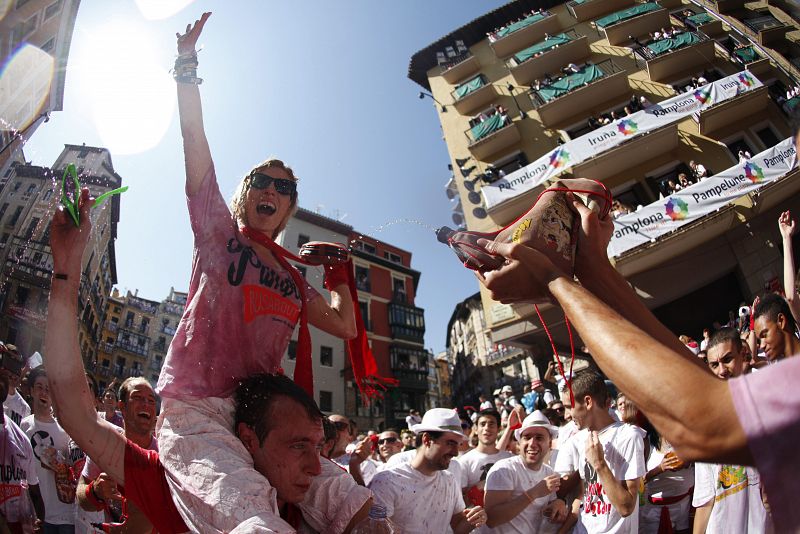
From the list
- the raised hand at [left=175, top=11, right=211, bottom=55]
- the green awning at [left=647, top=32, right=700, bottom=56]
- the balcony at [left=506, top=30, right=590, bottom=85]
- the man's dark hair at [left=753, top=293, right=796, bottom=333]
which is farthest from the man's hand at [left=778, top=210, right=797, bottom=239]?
the balcony at [left=506, top=30, right=590, bottom=85]

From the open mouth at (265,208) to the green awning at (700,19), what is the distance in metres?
22.8

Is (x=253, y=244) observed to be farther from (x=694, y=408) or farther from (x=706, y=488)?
(x=706, y=488)

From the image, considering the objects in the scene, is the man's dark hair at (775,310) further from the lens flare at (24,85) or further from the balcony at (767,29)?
the balcony at (767,29)

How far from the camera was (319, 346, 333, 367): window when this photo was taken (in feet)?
107

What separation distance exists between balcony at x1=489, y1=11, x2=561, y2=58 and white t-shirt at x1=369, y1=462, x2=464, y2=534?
21873 mm

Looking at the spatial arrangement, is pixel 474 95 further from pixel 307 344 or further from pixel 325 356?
pixel 325 356

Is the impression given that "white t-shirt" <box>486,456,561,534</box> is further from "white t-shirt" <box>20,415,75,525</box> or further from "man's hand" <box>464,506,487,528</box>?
"white t-shirt" <box>20,415,75,525</box>

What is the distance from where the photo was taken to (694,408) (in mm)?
778

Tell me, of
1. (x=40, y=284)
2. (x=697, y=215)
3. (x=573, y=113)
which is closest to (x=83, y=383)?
(x=40, y=284)

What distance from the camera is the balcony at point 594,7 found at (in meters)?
20.3

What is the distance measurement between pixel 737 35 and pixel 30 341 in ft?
79.6

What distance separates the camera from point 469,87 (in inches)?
808

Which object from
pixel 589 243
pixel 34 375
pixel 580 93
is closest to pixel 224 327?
pixel 589 243

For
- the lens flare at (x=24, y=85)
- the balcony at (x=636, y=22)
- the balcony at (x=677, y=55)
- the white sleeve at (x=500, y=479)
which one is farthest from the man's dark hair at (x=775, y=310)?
the balcony at (x=636, y=22)
